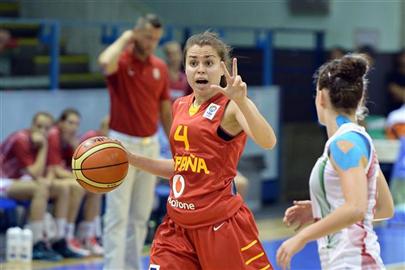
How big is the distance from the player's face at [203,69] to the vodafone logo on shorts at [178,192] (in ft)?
1.67

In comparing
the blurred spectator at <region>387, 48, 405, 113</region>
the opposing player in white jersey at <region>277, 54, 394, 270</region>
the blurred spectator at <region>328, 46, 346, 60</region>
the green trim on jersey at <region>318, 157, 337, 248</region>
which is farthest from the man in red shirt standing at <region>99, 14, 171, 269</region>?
the blurred spectator at <region>387, 48, 405, 113</region>

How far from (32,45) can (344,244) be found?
34.4 feet

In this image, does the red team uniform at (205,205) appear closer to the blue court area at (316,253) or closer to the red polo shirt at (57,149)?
the blue court area at (316,253)

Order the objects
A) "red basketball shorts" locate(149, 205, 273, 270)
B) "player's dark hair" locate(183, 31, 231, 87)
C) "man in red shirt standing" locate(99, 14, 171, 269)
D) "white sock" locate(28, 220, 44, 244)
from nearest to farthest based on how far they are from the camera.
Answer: "red basketball shorts" locate(149, 205, 273, 270)
"player's dark hair" locate(183, 31, 231, 87)
"man in red shirt standing" locate(99, 14, 171, 269)
"white sock" locate(28, 220, 44, 244)

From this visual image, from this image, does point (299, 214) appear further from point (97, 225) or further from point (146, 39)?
point (97, 225)

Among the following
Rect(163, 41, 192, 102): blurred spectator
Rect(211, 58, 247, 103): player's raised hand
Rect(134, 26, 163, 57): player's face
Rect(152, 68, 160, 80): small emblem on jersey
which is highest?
Rect(211, 58, 247, 103): player's raised hand

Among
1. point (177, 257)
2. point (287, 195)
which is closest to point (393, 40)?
point (287, 195)

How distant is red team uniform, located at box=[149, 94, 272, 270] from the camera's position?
5.50 meters

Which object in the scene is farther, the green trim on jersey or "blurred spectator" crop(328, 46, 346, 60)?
"blurred spectator" crop(328, 46, 346, 60)

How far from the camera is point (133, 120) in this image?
28.9ft

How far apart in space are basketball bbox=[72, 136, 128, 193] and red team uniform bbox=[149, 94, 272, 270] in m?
0.37

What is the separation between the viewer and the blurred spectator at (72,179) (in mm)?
10297

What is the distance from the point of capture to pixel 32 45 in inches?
569

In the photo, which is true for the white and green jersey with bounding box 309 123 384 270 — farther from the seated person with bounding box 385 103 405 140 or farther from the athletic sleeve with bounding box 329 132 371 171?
the seated person with bounding box 385 103 405 140
